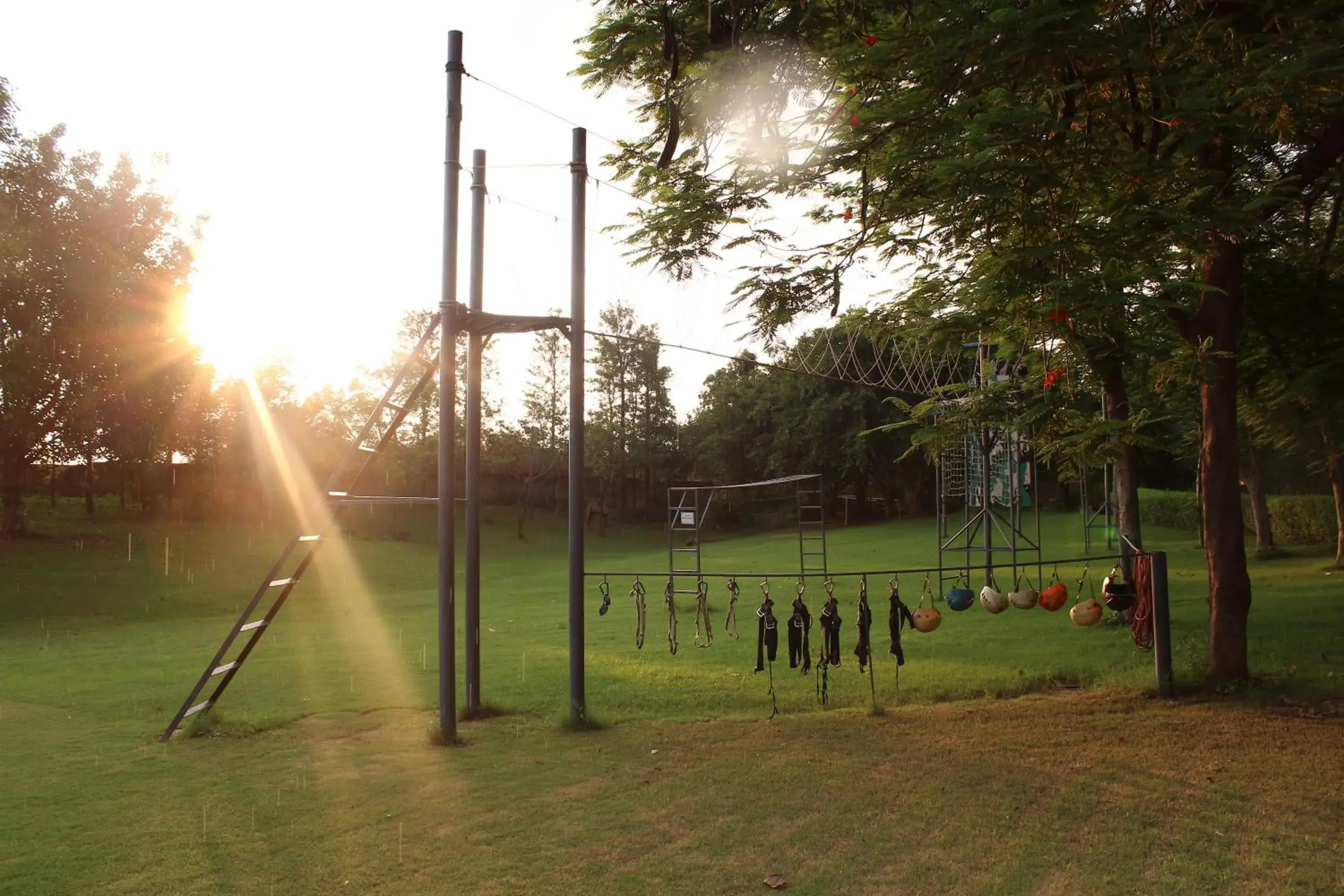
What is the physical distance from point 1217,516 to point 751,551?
23060 millimetres

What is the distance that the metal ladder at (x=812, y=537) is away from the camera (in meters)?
16.3

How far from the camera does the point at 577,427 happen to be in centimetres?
839

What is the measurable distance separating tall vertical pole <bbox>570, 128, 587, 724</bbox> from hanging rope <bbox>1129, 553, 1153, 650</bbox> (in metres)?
4.89

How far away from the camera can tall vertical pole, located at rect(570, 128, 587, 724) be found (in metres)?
8.35

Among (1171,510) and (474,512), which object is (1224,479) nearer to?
(474,512)

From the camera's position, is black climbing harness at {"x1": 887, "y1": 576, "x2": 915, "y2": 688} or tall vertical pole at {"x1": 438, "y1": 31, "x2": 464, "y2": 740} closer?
black climbing harness at {"x1": 887, "y1": 576, "x2": 915, "y2": 688}

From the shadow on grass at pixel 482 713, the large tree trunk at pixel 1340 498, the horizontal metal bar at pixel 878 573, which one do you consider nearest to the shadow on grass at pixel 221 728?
the shadow on grass at pixel 482 713

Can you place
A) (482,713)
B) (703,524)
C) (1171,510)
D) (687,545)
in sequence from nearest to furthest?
(482,713) < (687,545) < (703,524) < (1171,510)

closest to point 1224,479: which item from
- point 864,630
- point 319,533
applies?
point 864,630

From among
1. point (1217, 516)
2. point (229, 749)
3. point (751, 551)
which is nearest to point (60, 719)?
point (229, 749)

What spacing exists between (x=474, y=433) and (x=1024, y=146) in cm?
A: 504

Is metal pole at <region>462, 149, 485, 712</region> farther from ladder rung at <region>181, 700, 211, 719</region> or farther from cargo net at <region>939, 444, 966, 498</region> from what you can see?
cargo net at <region>939, 444, 966, 498</region>

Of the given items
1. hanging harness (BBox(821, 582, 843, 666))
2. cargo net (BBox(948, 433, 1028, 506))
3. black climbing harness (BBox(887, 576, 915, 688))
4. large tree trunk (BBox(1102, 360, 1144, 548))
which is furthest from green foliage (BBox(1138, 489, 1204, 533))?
hanging harness (BBox(821, 582, 843, 666))

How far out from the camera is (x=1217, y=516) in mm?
8922
